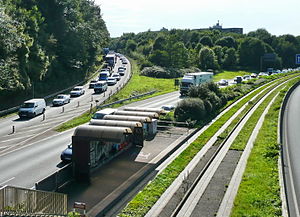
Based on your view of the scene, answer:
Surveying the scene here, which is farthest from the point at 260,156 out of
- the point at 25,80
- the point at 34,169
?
the point at 25,80

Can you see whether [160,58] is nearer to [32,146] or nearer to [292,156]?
[32,146]

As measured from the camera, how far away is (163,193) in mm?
20328

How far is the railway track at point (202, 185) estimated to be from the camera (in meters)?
18.1

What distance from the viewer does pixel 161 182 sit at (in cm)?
2186

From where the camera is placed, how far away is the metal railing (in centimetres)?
1413

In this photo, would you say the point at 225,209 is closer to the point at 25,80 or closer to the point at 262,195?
the point at 262,195

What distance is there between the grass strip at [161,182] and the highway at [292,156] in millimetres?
6910

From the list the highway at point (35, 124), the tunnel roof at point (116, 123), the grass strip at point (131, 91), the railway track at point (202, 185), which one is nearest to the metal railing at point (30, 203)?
the railway track at point (202, 185)

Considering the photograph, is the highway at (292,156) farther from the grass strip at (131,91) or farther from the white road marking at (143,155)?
the grass strip at (131,91)

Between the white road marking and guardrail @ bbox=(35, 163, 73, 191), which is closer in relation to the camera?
guardrail @ bbox=(35, 163, 73, 191)

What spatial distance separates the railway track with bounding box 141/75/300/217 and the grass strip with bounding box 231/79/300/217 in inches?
43.3

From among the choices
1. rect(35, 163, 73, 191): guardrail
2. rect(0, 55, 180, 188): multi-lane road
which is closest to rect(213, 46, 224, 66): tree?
rect(0, 55, 180, 188): multi-lane road

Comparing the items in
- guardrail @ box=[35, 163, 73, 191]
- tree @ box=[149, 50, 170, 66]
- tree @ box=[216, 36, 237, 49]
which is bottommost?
guardrail @ box=[35, 163, 73, 191]

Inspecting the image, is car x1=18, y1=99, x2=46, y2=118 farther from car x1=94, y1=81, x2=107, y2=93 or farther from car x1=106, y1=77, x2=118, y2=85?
car x1=106, y1=77, x2=118, y2=85
